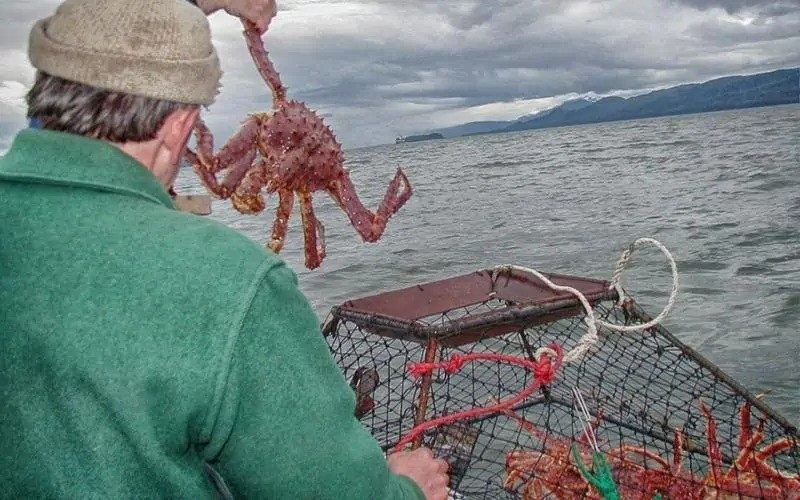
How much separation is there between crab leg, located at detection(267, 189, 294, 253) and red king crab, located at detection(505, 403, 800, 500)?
2.44 metres

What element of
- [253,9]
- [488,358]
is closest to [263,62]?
[253,9]

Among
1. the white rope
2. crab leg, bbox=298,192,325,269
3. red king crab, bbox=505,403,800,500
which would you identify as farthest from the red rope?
crab leg, bbox=298,192,325,269

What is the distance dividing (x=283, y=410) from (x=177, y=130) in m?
0.50

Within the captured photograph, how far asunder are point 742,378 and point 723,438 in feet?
4.37

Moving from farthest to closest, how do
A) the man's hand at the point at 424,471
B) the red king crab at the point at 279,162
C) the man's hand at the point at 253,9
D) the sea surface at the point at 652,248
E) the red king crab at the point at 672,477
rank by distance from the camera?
the sea surface at the point at 652,248
the red king crab at the point at 279,162
the man's hand at the point at 253,9
the red king crab at the point at 672,477
the man's hand at the point at 424,471

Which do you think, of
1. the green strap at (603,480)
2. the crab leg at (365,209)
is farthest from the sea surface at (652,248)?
the crab leg at (365,209)

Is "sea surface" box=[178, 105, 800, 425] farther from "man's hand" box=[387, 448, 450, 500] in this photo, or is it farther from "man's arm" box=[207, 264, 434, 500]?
"man's hand" box=[387, 448, 450, 500]

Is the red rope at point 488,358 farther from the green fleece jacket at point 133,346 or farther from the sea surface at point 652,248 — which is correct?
the sea surface at point 652,248

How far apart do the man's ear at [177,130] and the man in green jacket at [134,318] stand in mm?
14

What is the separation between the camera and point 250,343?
3.28ft

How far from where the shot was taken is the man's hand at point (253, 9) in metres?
3.77

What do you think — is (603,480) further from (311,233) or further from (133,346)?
(311,233)

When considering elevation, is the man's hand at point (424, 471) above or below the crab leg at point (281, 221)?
below

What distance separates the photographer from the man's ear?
1148mm
